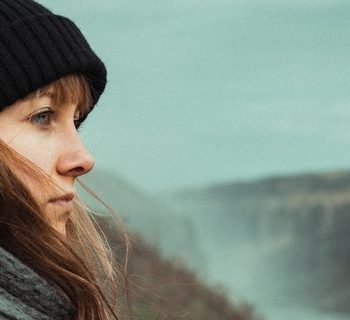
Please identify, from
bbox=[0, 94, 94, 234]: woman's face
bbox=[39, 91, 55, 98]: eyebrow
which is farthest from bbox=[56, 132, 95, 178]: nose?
bbox=[39, 91, 55, 98]: eyebrow

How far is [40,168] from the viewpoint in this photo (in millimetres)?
2814

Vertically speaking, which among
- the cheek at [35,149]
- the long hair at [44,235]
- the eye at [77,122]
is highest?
the eye at [77,122]

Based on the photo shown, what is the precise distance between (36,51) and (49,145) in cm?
31

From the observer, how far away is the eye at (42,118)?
2855 mm

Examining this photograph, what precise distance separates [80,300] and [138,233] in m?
14.7

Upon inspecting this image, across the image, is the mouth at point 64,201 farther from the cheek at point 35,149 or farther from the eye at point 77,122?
the eye at point 77,122

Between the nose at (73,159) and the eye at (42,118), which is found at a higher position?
the eye at (42,118)

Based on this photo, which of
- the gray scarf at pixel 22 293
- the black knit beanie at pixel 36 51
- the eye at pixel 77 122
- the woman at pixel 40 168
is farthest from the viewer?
the eye at pixel 77 122

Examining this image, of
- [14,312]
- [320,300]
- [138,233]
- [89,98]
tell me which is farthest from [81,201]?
[320,300]

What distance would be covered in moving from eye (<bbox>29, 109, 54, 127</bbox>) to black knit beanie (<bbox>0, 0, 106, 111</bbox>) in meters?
0.07

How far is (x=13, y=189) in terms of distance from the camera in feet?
9.29

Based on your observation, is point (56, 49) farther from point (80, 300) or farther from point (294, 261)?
point (294, 261)

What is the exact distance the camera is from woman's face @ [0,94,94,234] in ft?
9.27

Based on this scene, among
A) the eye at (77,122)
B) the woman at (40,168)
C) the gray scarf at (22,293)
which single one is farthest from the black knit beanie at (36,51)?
the gray scarf at (22,293)
